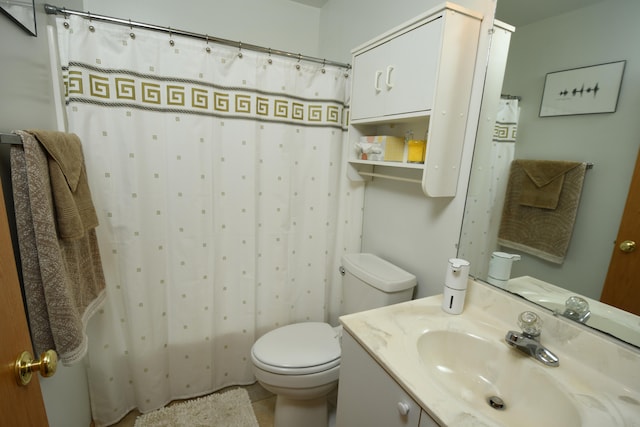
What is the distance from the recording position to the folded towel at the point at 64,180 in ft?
2.79

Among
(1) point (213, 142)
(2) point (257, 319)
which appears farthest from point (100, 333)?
(1) point (213, 142)

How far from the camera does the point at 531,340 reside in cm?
83

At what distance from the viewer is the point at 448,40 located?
3.20ft

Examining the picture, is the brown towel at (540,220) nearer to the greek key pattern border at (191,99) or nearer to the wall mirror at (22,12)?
the greek key pattern border at (191,99)

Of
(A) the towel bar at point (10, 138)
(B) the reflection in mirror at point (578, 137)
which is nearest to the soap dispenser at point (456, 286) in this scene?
(B) the reflection in mirror at point (578, 137)

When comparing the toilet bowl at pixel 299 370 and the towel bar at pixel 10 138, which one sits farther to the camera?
the toilet bowl at pixel 299 370

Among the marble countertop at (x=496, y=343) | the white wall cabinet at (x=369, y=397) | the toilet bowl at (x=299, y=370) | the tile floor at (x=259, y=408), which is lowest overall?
the tile floor at (x=259, y=408)

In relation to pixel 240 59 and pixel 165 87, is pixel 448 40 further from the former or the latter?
pixel 165 87

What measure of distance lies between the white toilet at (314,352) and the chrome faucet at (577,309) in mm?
542

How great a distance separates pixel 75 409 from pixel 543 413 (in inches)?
67.7

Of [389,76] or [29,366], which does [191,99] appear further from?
[29,366]

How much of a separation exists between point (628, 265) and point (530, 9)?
82 cm

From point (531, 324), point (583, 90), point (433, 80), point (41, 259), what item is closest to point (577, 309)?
point (531, 324)

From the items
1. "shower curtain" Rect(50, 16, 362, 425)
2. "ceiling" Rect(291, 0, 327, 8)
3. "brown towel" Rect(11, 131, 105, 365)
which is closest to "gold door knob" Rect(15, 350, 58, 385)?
"brown towel" Rect(11, 131, 105, 365)
